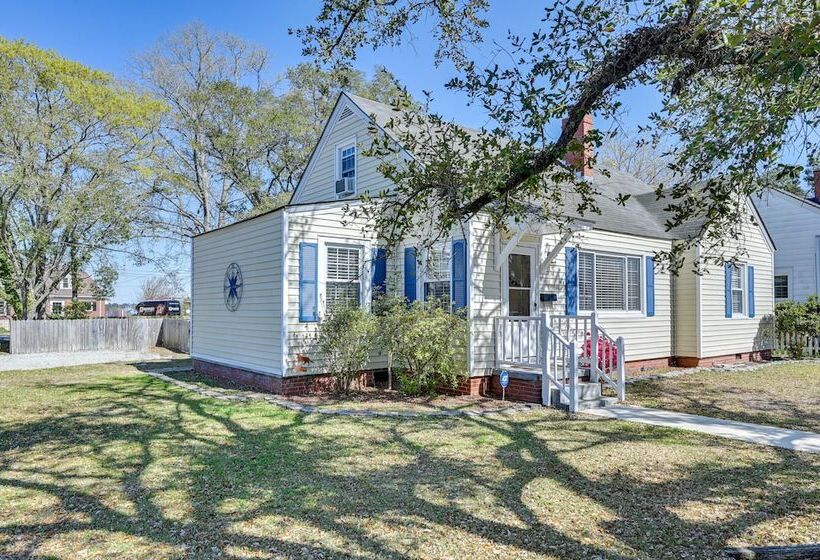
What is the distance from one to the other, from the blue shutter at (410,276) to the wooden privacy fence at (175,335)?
11920 mm

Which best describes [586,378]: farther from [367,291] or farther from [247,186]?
[247,186]

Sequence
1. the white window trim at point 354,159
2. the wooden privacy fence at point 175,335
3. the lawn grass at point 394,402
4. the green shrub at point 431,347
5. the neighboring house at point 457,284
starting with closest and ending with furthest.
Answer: the lawn grass at point 394,402 < the green shrub at point 431,347 < the neighboring house at point 457,284 < the white window trim at point 354,159 < the wooden privacy fence at point 175,335

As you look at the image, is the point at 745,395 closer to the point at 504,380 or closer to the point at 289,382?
the point at 504,380

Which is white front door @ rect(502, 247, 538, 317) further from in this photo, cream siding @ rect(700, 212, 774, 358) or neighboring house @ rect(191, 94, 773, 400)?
cream siding @ rect(700, 212, 774, 358)

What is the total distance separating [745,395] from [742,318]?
6.13 meters

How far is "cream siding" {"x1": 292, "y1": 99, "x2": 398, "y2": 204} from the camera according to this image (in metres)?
12.0

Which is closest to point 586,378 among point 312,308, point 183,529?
point 312,308

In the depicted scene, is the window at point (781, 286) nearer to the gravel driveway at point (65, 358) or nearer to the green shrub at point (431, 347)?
the green shrub at point (431, 347)

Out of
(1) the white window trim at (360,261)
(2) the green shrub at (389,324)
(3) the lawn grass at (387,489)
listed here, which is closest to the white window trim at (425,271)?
(2) the green shrub at (389,324)

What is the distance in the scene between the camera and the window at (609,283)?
11586 mm

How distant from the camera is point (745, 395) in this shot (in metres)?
9.48

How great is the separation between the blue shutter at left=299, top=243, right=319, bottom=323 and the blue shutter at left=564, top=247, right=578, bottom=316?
199 inches

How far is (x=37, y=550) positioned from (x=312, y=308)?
6.13 meters

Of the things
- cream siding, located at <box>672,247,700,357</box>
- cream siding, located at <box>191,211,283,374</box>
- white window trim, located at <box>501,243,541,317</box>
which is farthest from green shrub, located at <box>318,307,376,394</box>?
cream siding, located at <box>672,247,700,357</box>
